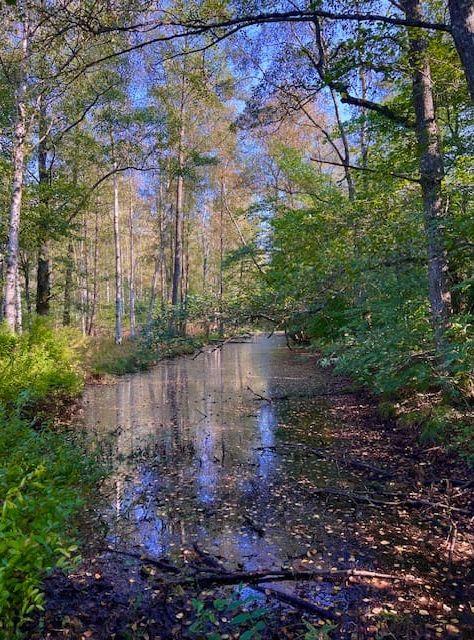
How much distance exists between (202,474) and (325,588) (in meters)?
2.90

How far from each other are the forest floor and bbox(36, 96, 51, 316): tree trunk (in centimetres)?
1337

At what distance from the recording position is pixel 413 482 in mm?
5508

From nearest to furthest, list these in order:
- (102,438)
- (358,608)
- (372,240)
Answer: (358,608), (372,240), (102,438)

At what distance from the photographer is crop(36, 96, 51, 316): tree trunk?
49.5 feet

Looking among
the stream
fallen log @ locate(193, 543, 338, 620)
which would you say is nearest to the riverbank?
the stream

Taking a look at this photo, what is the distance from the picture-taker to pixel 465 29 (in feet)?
12.3

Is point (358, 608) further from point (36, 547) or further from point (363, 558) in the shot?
point (36, 547)

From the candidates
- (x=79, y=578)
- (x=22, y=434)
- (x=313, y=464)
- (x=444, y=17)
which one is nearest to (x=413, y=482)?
(x=313, y=464)

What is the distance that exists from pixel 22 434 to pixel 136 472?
204cm

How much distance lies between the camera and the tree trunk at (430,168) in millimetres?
5957

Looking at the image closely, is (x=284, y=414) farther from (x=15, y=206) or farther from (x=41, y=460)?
(x=15, y=206)

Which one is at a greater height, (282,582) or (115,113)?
(115,113)

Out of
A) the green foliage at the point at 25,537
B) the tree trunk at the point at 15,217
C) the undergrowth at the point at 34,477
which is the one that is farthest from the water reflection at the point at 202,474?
the tree trunk at the point at 15,217

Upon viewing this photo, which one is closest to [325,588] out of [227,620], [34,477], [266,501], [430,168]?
[227,620]
